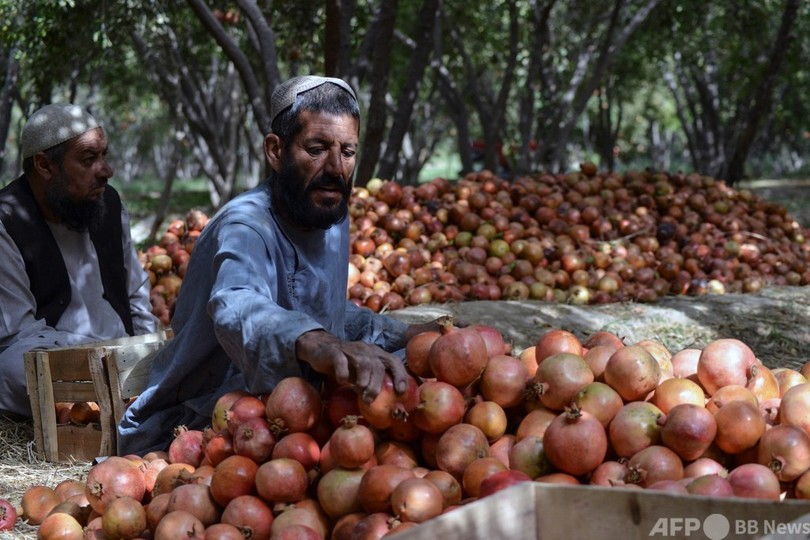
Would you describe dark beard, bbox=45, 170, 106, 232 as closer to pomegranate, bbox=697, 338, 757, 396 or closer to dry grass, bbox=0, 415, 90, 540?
dry grass, bbox=0, 415, 90, 540

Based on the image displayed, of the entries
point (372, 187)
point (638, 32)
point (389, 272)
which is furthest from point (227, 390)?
point (638, 32)

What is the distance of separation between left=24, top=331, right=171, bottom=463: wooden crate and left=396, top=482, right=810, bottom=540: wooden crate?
7.37 ft

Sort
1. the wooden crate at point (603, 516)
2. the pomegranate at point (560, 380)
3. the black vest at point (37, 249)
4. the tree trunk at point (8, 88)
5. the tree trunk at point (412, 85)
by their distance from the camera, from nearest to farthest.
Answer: the wooden crate at point (603, 516) → the pomegranate at point (560, 380) → the black vest at point (37, 249) → the tree trunk at point (412, 85) → the tree trunk at point (8, 88)

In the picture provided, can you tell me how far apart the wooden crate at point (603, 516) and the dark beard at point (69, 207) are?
3338 millimetres

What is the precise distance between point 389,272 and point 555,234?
1679 mm

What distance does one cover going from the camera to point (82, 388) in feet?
12.9

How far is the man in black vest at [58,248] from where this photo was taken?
432 cm

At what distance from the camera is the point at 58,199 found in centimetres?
457

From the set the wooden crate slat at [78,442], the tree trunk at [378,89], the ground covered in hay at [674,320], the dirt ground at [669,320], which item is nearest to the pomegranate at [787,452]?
the wooden crate slat at [78,442]

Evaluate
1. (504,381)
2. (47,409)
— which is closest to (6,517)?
(47,409)

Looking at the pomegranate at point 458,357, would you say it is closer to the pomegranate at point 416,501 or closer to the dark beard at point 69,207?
the pomegranate at point 416,501

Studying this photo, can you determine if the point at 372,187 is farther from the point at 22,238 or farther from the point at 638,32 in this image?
the point at 638,32

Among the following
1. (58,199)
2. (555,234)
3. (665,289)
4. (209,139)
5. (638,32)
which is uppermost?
(638,32)

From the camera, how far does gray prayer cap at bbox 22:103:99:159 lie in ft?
15.0
